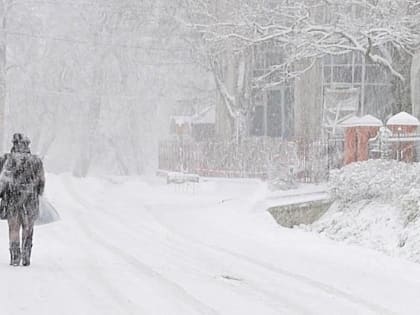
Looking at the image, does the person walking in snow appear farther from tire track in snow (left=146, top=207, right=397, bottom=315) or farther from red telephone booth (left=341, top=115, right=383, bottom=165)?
red telephone booth (left=341, top=115, right=383, bottom=165)

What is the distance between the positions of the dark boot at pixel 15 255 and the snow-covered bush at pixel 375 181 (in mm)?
7677

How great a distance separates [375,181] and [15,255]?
27.8ft

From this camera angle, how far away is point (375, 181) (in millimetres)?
17812

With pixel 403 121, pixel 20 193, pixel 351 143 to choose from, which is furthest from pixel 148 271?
pixel 351 143

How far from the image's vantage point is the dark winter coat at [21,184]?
11984 mm

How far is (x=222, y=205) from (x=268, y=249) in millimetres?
8252

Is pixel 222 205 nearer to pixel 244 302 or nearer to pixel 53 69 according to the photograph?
pixel 244 302

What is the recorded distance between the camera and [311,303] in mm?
9789

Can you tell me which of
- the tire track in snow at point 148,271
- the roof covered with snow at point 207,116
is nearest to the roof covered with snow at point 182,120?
the roof covered with snow at point 207,116

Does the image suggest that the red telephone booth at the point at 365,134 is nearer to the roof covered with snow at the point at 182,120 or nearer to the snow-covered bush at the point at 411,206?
the snow-covered bush at the point at 411,206

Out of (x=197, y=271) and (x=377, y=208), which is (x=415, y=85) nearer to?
(x=377, y=208)

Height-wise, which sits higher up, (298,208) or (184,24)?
(184,24)

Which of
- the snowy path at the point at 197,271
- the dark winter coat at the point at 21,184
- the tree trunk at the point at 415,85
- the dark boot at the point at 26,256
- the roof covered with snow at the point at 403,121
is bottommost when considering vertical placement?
the snowy path at the point at 197,271

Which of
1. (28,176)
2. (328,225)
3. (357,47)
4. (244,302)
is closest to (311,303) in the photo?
(244,302)
